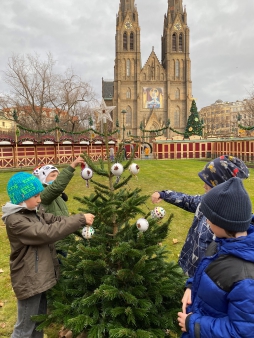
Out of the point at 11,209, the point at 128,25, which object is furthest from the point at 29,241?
→ the point at 128,25

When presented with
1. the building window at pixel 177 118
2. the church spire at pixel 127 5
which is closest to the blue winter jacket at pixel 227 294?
the building window at pixel 177 118

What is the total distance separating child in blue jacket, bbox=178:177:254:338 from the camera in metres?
1.16

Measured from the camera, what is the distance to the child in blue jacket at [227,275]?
1164 millimetres

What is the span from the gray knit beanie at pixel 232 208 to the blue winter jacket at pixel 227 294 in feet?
0.24

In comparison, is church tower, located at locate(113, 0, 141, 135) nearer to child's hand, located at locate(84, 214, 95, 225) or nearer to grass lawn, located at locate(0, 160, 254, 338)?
grass lawn, located at locate(0, 160, 254, 338)

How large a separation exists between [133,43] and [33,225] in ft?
204

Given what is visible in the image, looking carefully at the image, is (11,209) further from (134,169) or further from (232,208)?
(232,208)

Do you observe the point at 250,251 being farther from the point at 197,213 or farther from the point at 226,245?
the point at 197,213

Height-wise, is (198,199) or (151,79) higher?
(151,79)

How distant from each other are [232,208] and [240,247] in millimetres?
196

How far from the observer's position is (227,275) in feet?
4.02

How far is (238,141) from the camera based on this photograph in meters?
23.0

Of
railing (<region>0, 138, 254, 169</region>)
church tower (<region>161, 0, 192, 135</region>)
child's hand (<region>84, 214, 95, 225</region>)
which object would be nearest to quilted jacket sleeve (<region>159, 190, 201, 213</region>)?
child's hand (<region>84, 214, 95, 225</region>)

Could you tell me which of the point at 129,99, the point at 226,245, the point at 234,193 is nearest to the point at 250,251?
the point at 226,245
